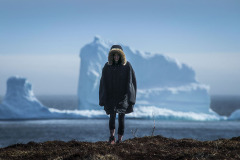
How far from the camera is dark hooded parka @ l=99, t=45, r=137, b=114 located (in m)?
6.32

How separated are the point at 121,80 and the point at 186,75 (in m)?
36.0

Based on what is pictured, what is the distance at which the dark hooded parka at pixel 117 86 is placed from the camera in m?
6.32

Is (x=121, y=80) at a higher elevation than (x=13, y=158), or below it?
higher

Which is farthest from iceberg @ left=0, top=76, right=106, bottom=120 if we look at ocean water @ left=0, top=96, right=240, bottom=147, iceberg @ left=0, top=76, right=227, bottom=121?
ocean water @ left=0, top=96, right=240, bottom=147

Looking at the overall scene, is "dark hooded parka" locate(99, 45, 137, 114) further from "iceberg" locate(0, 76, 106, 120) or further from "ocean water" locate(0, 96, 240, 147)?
"iceberg" locate(0, 76, 106, 120)

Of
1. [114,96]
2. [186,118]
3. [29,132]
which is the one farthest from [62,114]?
[114,96]

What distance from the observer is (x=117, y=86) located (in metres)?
6.35

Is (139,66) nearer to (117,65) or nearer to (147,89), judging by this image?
(147,89)

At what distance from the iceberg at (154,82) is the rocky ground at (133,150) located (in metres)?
31.8

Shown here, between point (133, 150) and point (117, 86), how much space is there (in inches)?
51.7

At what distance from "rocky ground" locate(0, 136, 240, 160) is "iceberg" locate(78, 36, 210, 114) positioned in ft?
104

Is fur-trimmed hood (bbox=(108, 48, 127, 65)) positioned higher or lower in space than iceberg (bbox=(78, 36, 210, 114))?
lower

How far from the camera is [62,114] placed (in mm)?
39344

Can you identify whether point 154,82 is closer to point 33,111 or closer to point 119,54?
point 33,111
